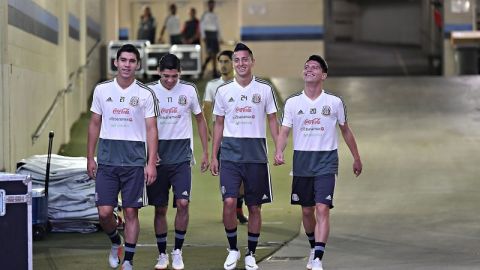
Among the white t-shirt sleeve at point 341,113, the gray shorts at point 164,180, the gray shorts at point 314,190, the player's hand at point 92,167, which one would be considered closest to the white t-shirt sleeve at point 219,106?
the gray shorts at point 164,180

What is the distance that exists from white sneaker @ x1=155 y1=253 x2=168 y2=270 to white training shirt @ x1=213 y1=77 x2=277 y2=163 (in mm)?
1042

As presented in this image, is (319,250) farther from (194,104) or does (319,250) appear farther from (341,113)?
(194,104)

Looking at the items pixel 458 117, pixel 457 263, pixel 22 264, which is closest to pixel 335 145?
pixel 457 263

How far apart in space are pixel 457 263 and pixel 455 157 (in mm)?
7445

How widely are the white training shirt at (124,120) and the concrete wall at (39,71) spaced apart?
11.7 feet

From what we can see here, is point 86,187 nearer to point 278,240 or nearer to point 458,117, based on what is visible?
point 278,240

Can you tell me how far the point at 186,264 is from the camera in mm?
10148

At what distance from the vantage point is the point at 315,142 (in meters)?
9.72

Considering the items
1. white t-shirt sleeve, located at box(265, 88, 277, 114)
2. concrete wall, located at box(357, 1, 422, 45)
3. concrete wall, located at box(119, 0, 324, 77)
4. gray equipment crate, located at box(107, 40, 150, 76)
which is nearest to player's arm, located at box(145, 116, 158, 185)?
white t-shirt sleeve, located at box(265, 88, 277, 114)

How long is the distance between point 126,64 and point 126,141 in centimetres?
66

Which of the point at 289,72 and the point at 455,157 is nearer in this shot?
the point at 455,157

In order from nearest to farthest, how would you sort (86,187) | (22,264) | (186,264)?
(22,264) < (186,264) < (86,187)

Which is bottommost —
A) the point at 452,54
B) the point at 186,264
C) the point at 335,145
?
the point at 186,264

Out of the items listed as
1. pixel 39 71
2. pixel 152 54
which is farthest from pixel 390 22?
pixel 39 71
